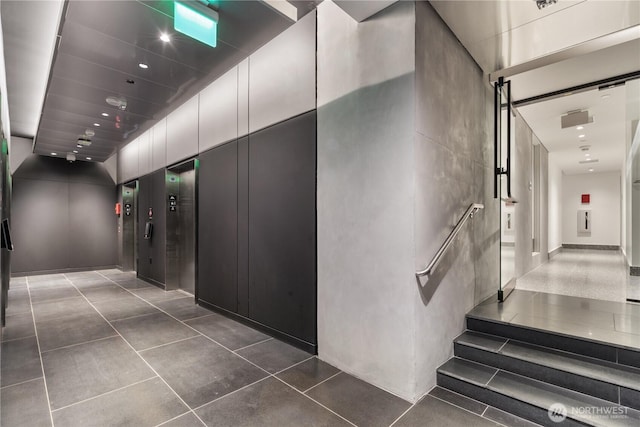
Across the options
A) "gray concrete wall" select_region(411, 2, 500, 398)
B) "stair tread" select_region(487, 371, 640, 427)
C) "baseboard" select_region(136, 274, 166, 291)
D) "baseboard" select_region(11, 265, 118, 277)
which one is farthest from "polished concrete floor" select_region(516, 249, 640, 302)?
"baseboard" select_region(11, 265, 118, 277)

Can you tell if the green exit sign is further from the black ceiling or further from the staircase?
the staircase

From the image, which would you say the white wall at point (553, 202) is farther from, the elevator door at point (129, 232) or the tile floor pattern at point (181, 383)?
the elevator door at point (129, 232)

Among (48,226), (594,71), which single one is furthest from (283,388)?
(48,226)

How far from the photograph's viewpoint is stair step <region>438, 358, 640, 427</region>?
2.13 meters

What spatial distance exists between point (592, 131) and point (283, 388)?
27.4 feet

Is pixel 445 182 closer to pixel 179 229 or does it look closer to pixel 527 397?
pixel 527 397

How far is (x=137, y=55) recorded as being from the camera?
3.68 m

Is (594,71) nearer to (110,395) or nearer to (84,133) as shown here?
(110,395)

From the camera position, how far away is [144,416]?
7.82ft

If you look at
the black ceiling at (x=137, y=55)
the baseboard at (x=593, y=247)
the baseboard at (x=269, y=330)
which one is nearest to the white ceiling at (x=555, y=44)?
the black ceiling at (x=137, y=55)

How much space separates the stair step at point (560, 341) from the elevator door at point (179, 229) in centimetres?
563

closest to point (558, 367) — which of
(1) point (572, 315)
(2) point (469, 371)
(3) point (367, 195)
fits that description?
(2) point (469, 371)

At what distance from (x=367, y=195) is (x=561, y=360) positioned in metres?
2.15

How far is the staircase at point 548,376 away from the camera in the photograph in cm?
221
